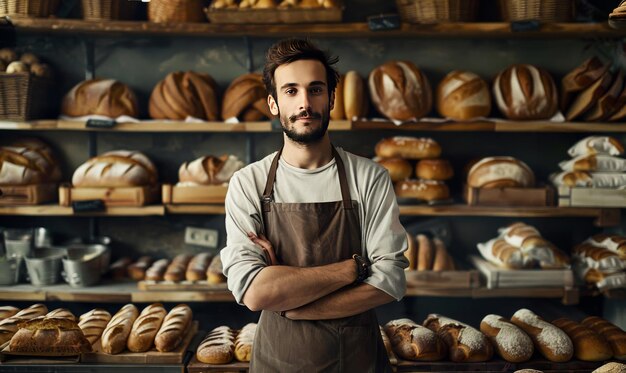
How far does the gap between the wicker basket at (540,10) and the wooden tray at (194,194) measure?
1822 mm

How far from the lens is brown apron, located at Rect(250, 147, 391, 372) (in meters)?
1.80

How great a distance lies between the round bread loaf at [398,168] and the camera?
3084mm

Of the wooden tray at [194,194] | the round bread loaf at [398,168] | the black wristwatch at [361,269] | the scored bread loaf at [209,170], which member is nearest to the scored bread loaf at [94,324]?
the wooden tray at [194,194]

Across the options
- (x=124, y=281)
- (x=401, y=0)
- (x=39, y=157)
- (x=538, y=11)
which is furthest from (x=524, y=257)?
(x=39, y=157)

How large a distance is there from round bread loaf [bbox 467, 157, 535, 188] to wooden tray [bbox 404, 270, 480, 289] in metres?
0.49

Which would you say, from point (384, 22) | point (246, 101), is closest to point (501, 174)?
point (384, 22)

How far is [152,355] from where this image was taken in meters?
2.45

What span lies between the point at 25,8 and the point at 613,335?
334 cm

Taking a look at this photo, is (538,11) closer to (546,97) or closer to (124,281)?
(546,97)

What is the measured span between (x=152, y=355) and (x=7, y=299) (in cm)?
113

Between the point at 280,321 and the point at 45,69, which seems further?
the point at 45,69

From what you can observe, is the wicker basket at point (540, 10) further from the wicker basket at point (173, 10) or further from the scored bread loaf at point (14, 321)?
the scored bread loaf at point (14, 321)

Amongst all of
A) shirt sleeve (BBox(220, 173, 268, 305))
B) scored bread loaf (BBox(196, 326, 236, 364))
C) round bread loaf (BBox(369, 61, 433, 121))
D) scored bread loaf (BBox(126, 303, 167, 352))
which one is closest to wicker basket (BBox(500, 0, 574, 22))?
round bread loaf (BBox(369, 61, 433, 121))

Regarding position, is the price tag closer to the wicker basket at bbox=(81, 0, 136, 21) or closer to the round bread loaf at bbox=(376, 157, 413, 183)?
the round bread loaf at bbox=(376, 157, 413, 183)
